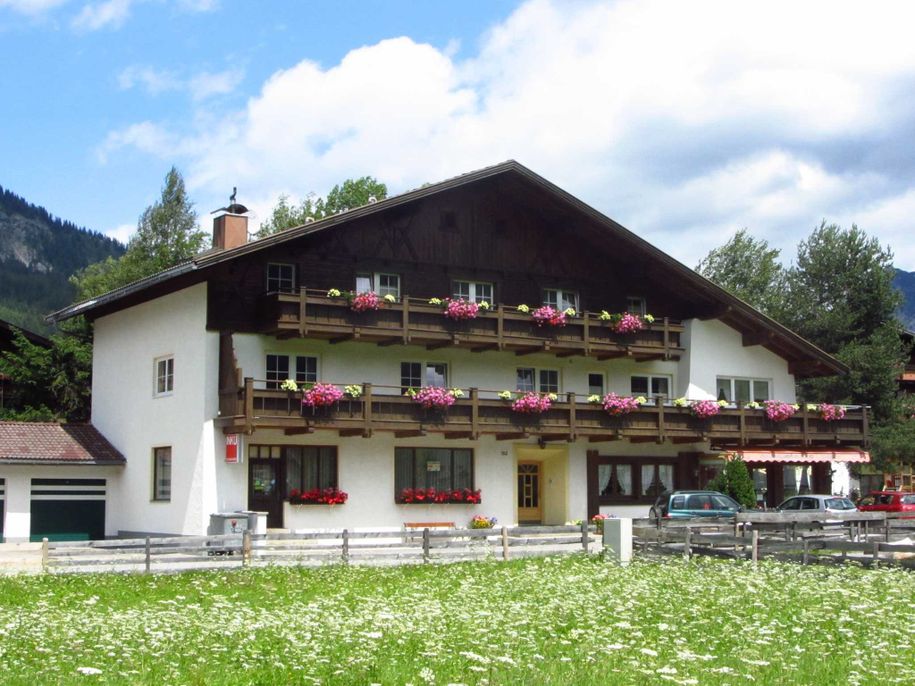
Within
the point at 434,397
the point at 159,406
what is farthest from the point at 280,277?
the point at 434,397

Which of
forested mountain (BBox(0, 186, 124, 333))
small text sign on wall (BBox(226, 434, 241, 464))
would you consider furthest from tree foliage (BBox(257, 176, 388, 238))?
forested mountain (BBox(0, 186, 124, 333))

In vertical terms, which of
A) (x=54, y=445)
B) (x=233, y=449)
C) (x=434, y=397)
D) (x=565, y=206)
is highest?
(x=565, y=206)

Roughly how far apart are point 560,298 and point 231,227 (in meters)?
10.6

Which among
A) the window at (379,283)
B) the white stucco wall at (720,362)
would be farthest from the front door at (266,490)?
the white stucco wall at (720,362)

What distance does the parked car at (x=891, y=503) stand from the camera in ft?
152

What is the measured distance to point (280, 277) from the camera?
35.2m

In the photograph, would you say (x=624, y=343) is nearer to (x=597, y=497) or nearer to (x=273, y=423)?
(x=597, y=497)

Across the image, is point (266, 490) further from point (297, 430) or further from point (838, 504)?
point (838, 504)

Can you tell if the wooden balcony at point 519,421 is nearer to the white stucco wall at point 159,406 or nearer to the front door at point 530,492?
the white stucco wall at point 159,406

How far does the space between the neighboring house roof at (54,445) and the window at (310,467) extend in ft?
19.4

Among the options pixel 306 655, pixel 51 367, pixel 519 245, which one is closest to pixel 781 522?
pixel 519 245

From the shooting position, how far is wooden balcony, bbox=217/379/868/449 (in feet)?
107

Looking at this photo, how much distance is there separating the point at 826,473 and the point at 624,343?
417 inches

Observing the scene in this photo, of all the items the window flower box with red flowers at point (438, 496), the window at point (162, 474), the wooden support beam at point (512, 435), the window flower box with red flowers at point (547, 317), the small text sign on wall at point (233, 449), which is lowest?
the window flower box with red flowers at point (438, 496)
